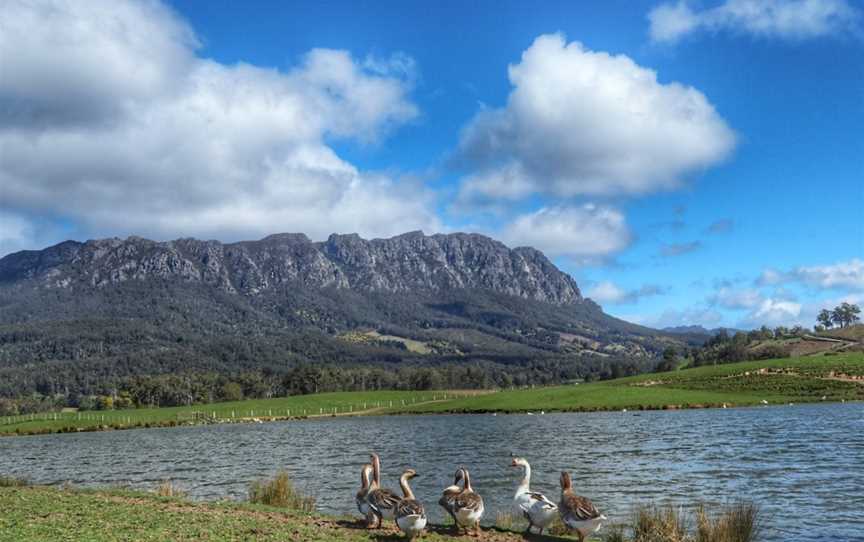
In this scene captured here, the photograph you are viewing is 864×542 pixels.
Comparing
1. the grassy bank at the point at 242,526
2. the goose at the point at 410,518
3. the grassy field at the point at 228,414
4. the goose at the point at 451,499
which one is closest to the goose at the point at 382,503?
the grassy bank at the point at 242,526

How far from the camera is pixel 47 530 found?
57.6 ft

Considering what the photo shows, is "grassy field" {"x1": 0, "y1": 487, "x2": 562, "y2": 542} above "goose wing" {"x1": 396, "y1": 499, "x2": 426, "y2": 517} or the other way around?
the other way around

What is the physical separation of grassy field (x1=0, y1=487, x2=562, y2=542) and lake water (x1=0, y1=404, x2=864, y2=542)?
537 centimetres

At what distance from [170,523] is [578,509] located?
11626 mm

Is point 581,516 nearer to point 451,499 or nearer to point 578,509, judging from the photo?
point 578,509

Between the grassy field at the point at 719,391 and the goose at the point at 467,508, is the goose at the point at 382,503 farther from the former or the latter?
the grassy field at the point at 719,391

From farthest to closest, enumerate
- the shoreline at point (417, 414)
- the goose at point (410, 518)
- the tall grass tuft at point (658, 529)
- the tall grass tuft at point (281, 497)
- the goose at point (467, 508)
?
the shoreline at point (417, 414) → the tall grass tuft at point (281, 497) → the goose at point (467, 508) → the tall grass tuft at point (658, 529) → the goose at point (410, 518)

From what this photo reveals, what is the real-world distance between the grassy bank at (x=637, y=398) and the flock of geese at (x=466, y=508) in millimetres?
83061

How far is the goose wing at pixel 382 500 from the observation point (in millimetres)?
19266

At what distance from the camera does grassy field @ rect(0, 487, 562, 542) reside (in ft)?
56.4

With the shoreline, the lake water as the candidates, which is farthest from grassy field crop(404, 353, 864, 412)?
the lake water

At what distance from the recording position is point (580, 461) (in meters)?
41.0

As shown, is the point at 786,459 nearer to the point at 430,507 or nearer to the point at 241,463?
the point at 430,507

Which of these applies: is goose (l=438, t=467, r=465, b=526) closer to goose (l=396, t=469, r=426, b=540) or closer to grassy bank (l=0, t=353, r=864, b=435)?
goose (l=396, t=469, r=426, b=540)
